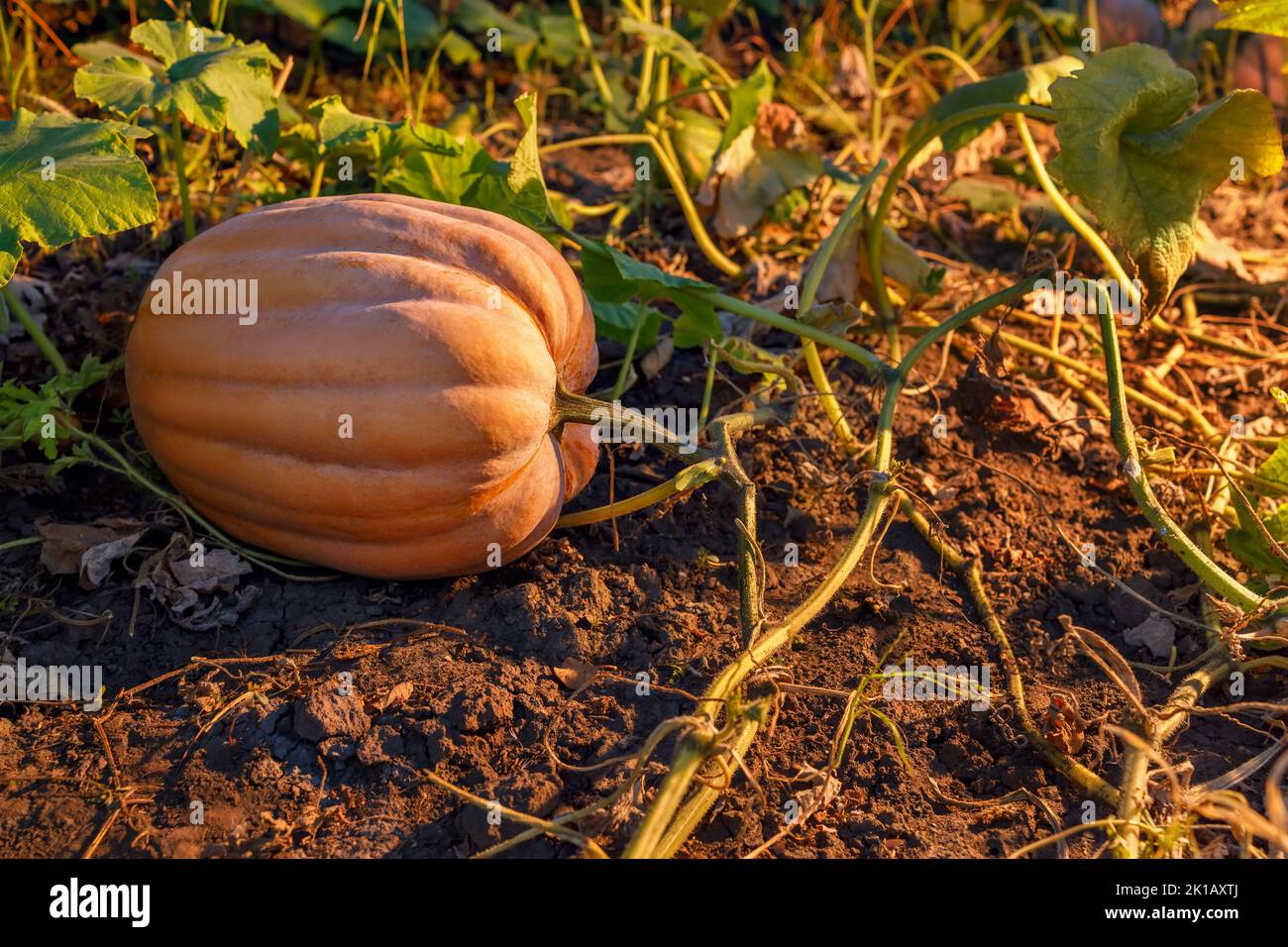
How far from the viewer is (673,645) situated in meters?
2.21

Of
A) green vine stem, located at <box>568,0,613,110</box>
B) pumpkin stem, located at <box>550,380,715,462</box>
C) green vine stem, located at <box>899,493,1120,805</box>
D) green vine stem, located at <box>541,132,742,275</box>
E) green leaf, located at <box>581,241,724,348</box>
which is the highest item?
green vine stem, located at <box>568,0,613,110</box>

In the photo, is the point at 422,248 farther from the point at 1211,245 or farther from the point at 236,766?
the point at 1211,245

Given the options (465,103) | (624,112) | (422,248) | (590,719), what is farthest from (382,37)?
(590,719)

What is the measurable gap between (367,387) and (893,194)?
1.50 meters

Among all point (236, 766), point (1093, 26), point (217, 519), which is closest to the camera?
point (236, 766)

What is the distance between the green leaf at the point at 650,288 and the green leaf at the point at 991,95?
2.25 ft

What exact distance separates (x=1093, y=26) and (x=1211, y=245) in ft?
4.32

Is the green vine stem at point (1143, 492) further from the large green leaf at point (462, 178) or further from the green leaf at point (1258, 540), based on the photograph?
the large green leaf at point (462, 178)

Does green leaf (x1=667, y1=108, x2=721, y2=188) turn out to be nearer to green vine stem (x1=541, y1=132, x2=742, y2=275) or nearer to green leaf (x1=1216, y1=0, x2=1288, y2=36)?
green vine stem (x1=541, y1=132, x2=742, y2=275)

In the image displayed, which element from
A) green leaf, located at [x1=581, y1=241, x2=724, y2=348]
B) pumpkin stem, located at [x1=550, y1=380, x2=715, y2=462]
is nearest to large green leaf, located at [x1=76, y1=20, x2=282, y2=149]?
green leaf, located at [x1=581, y1=241, x2=724, y2=348]

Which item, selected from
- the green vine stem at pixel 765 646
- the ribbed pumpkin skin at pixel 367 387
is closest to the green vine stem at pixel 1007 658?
the green vine stem at pixel 765 646

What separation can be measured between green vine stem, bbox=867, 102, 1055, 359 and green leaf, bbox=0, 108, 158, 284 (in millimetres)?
1617

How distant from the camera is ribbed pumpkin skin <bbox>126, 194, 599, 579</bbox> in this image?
210 cm

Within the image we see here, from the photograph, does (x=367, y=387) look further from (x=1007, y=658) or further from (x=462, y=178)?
(x=1007, y=658)
